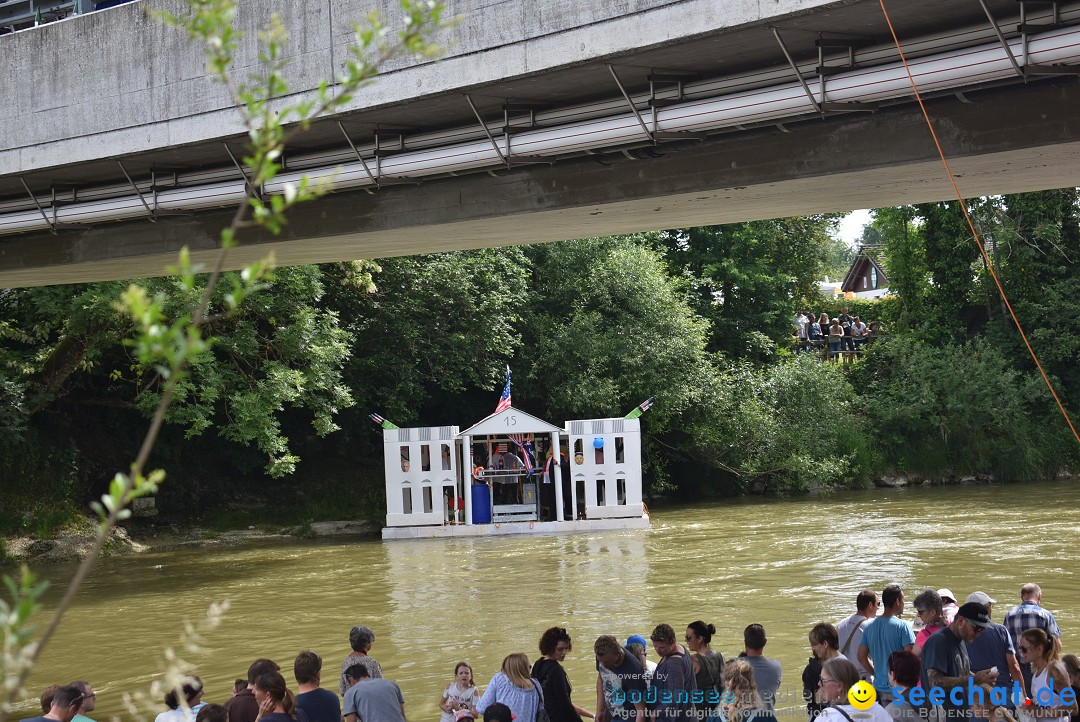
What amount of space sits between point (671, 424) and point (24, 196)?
25.2 metres

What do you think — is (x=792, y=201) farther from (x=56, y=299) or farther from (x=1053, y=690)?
(x=56, y=299)

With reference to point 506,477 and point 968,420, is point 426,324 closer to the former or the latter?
point 506,477

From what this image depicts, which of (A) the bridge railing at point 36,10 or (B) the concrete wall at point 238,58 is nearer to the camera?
(B) the concrete wall at point 238,58

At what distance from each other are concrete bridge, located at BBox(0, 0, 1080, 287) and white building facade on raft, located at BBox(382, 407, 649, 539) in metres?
15.1

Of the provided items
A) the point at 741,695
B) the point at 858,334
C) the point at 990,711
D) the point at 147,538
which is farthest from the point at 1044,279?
the point at 741,695

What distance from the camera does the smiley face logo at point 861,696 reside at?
5.94 metres

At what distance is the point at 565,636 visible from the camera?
26.2 feet

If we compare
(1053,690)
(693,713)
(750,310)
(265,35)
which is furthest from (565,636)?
(750,310)

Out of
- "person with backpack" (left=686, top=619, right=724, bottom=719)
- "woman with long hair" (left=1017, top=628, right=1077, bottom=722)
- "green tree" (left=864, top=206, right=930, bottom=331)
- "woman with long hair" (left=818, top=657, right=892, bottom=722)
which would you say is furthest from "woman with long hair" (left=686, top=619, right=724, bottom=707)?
"green tree" (left=864, top=206, right=930, bottom=331)

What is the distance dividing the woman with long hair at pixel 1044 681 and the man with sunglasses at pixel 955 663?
344 mm

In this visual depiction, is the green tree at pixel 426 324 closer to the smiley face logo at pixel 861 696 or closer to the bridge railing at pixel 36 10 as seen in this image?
the bridge railing at pixel 36 10

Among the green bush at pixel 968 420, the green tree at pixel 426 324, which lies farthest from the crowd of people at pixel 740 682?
the green bush at pixel 968 420

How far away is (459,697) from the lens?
8398 millimetres

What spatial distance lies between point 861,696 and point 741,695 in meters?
1.03
